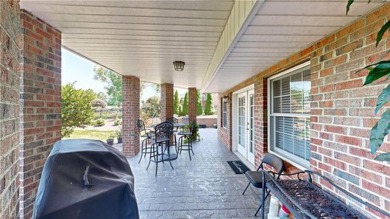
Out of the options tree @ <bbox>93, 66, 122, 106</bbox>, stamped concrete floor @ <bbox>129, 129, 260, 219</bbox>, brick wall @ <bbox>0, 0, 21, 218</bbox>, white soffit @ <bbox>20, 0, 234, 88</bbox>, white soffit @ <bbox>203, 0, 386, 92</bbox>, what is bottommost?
stamped concrete floor @ <bbox>129, 129, 260, 219</bbox>

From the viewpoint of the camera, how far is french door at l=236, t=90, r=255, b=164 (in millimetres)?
5539

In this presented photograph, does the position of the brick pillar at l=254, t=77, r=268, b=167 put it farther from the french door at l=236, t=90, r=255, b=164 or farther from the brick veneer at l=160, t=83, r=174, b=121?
the brick veneer at l=160, t=83, r=174, b=121

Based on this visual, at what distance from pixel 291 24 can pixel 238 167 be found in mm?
4051

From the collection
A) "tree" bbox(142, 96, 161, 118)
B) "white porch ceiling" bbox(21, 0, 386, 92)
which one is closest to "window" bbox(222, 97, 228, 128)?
"white porch ceiling" bbox(21, 0, 386, 92)

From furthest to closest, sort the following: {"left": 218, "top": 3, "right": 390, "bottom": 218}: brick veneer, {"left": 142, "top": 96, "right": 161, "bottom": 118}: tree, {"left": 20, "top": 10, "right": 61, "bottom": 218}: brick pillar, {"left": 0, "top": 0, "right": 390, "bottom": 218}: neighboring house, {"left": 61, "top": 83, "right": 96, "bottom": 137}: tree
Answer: {"left": 142, "top": 96, "right": 161, "bottom": 118}: tree
{"left": 61, "top": 83, "right": 96, "bottom": 137}: tree
{"left": 20, "top": 10, "right": 61, "bottom": 218}: brick pillar
{"left": 218, "top": 3, "right": 390, "bottom": 218}: brick veneer
{"left": 0, "top": 0, "right": 390, "bottom": 218}: neighboring house

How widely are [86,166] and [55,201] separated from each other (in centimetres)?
25

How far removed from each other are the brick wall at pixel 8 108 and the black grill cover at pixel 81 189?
Answer: 0.15 metres

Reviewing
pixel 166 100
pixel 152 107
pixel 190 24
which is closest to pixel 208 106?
pixel 152 107

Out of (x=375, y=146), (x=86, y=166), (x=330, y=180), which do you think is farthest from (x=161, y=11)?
(x=330, y=180)

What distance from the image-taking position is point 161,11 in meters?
2.16

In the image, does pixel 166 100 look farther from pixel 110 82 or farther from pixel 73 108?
pixel 110 82

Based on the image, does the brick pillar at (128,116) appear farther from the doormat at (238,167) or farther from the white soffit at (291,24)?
the white soffit at (291,24)

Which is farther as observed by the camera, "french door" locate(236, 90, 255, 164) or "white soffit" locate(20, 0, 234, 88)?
"french door" locate(236, 90, 255, 164)

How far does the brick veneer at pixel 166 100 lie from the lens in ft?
27.2
